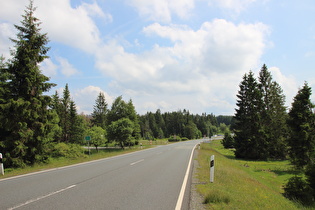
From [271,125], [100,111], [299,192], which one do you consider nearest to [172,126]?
[100,111]

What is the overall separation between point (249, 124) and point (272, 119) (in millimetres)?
5708

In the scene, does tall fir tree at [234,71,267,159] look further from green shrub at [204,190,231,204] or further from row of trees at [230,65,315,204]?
green shrub at [204,190,231,204]

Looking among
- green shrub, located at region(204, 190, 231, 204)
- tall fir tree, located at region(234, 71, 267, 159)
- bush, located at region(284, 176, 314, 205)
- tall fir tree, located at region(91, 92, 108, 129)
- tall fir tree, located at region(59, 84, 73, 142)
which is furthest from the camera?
tall fir tree, located at region(91, 92, 108, 129)

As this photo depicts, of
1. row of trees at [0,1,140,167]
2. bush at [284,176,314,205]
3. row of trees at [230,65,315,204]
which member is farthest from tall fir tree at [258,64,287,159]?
row of trees at [0,1,140,167]

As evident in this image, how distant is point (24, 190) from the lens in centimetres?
714

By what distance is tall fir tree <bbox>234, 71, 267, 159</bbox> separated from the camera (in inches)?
1411

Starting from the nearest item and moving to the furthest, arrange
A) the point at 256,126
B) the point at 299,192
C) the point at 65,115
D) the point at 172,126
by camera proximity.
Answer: the point at 299,192 → the point at 256,126 → the point at 65,115 → the point at 172,126

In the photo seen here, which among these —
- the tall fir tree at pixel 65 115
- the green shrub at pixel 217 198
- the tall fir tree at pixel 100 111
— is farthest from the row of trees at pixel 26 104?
the tall fir tree at pixel 100 111

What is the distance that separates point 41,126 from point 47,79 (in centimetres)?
431

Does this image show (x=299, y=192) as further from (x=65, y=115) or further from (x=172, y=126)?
(x=172, y=126)

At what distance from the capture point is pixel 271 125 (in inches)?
1550

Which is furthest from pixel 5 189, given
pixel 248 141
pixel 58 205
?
pixel 248 141

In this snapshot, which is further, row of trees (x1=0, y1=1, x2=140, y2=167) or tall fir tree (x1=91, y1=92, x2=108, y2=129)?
tall fir tree (x1=91, y1=92, x2=108, y2=129)

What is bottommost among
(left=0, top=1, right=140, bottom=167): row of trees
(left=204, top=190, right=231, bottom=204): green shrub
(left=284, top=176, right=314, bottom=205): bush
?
(left=284, top=176, right=314, bottom=205): bush
